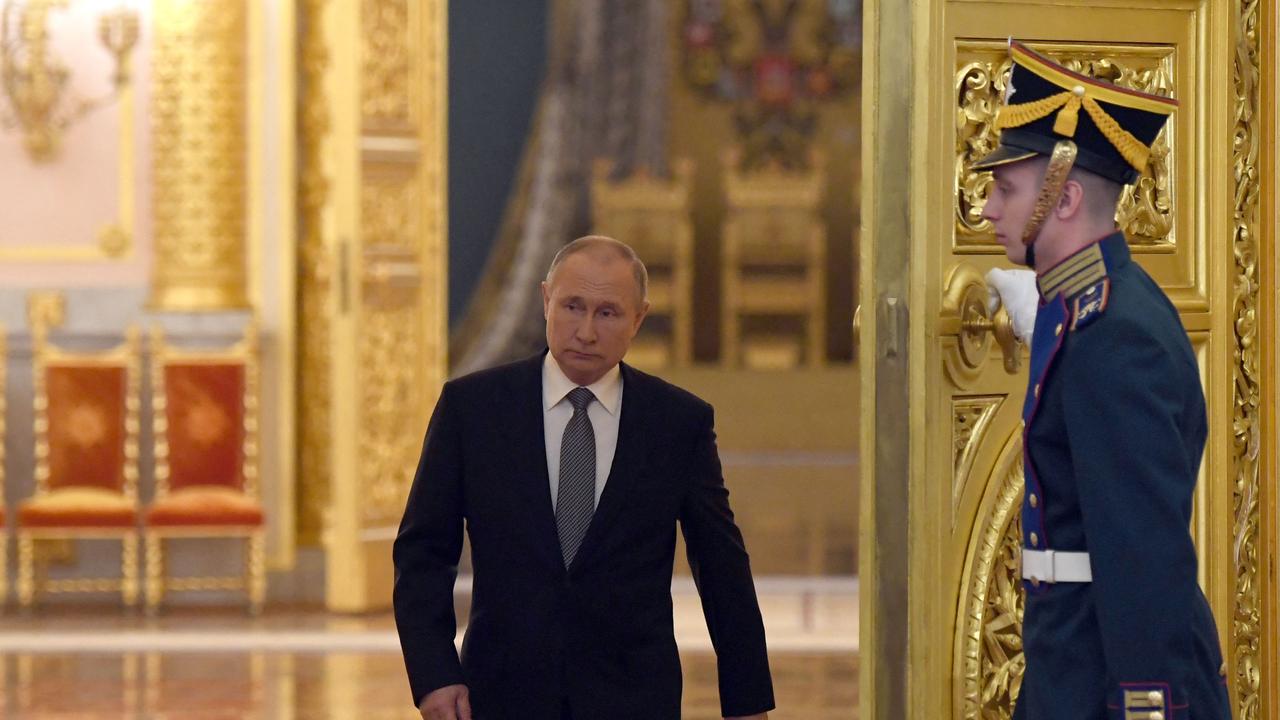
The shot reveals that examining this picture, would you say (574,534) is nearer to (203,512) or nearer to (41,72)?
(203,512)

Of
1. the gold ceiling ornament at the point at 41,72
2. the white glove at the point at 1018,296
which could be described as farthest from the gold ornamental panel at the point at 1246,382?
the gold ceiling ornament at the point at 41,72

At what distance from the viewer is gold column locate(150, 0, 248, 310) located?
7.40 metres

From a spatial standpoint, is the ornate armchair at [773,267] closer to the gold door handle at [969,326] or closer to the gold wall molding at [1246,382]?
the gold wall molding at [1246,382]

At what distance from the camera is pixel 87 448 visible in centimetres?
723

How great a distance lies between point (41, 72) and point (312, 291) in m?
1.48

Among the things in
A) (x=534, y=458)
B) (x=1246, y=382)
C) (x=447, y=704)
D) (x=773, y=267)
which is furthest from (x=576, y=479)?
(x=773, y=267)

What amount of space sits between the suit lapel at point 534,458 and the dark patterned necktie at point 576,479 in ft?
0.06

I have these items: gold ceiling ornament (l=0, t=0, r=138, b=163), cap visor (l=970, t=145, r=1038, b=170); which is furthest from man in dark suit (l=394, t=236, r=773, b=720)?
→ gold ceiling ornament (l=0, t=0, r=138, b=163)

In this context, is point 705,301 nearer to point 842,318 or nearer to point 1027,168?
point 842,318

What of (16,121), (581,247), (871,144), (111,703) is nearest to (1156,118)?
(871,144)

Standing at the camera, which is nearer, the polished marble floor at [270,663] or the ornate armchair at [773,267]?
the polished marble floor at [270,663]

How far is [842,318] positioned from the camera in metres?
13.8

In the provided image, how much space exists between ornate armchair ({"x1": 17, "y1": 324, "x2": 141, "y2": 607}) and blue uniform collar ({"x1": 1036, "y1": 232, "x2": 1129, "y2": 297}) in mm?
5749

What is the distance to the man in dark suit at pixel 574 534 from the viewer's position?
238cm
